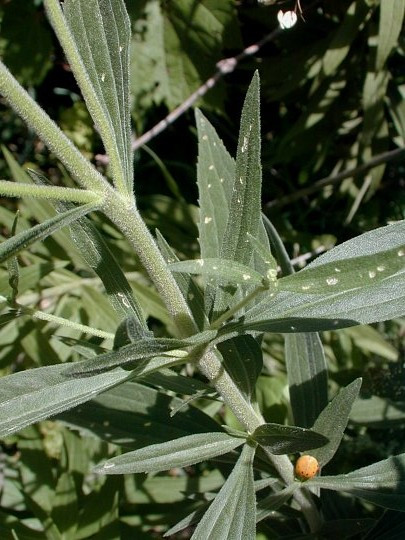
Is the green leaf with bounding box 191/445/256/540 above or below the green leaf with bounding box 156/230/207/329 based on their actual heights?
below

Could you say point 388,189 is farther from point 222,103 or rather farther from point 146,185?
point 146,185

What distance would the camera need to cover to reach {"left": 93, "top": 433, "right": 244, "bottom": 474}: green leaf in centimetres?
95

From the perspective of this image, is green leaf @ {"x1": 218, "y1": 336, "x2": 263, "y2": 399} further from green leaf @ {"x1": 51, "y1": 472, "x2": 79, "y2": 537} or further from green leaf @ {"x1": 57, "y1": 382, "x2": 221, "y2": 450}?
green leaf @ {"x1": 51, "y1": 472, "x2": 79, "y2": 537}

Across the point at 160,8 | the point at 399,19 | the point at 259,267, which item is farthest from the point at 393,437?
the point at 160,8

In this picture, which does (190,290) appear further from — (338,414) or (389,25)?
(389,25)

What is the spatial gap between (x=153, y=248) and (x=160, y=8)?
1.25 meters

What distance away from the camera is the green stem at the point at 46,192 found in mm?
709

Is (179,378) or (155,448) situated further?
(179,378)

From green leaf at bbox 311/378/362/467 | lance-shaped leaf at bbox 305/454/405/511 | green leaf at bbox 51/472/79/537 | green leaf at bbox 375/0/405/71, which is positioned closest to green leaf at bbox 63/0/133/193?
green leaf at bbox 311/378/362/467

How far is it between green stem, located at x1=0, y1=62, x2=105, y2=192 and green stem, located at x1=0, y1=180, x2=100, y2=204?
0.02 metres

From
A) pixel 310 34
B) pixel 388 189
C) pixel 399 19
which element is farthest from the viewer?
pixel 388 189

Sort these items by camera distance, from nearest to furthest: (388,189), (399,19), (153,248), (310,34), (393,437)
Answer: (153,248) < (399,19) < (393,437) < (310,34) < (388,189)

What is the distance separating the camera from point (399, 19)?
151cm

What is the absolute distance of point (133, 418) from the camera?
1.23 m
